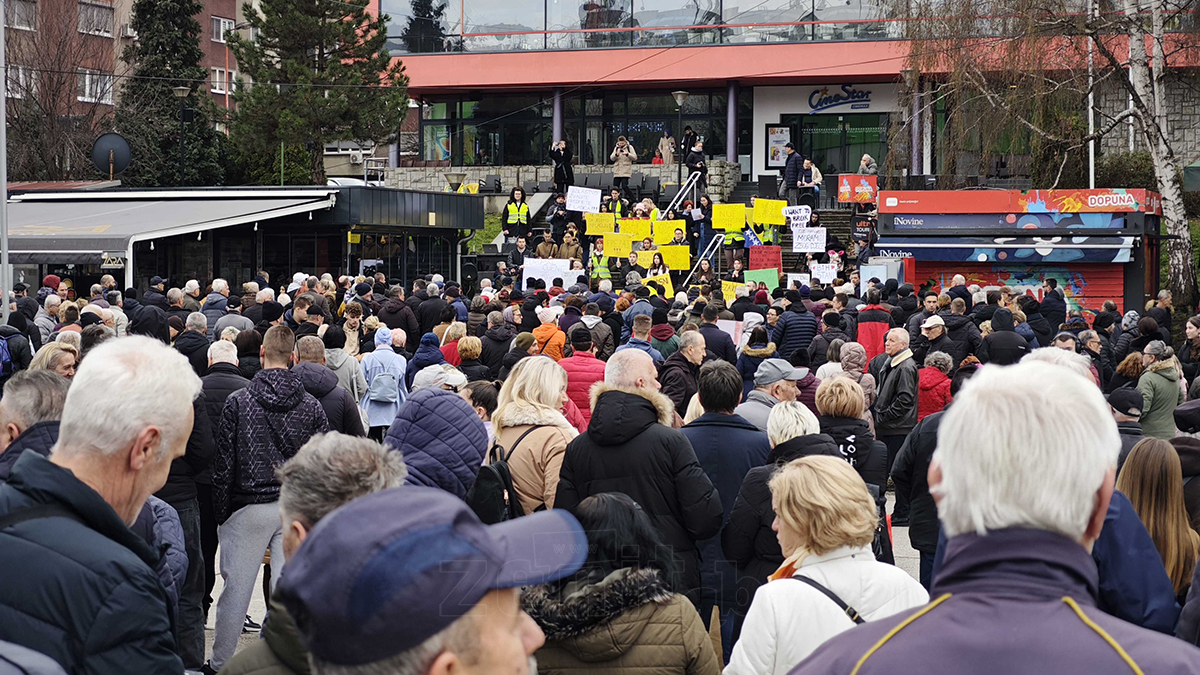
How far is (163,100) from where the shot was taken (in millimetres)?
44969

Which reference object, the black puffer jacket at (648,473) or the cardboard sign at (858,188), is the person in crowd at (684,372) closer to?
the black puffer jacket at (648,473)

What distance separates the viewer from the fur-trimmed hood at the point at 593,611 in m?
3.41

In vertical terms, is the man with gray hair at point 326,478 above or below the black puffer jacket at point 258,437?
above

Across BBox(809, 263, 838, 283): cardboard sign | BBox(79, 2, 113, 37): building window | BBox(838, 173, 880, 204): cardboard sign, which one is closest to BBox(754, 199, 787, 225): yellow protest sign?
BBox(809, 263, 838, 283): cardboard sign

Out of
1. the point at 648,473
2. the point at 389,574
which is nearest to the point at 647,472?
the point at 648,473

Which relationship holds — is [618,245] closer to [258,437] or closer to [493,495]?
[258,437]

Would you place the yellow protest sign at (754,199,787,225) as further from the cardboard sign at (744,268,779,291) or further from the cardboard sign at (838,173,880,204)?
the cardboard sign at (838,173,880,204)

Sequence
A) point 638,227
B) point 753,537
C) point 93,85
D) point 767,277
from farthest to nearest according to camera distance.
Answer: point 93,85, point 638,227, point 767,277, point 753,537

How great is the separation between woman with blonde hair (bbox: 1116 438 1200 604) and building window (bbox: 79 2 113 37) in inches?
1944

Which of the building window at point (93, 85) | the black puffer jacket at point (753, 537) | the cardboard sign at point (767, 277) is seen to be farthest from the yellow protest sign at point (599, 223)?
the building window at point (93, 85)

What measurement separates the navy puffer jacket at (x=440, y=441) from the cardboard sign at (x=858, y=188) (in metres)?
25.2

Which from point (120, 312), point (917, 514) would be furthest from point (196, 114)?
point (917, 514)

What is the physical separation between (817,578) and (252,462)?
3490mm

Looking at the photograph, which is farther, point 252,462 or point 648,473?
point 252,462
